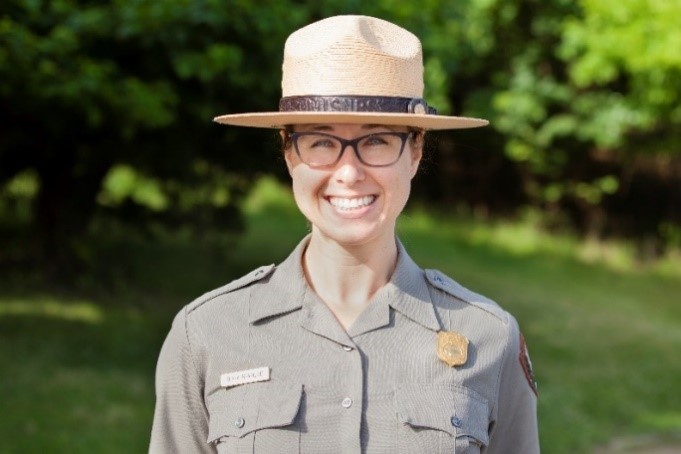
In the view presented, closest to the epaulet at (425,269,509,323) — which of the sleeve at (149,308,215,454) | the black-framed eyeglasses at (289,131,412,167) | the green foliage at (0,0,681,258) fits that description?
the black-framed eyeglasses at (289,131,412,167)

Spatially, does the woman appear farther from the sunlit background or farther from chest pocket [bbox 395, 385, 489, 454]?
the sunlit background

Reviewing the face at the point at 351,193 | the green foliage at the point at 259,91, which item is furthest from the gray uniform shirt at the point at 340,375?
the green foliage at the point at 259,91

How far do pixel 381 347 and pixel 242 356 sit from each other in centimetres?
32

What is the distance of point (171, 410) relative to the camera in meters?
2.96

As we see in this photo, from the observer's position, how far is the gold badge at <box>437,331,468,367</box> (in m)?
2.88

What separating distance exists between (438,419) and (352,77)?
80cm

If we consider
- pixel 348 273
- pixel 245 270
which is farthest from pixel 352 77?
pixel 245 270

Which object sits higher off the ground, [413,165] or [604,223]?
[413,165]

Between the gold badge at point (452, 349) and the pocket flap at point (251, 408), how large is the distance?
0.34 m

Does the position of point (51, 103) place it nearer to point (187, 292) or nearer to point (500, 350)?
point (187, 292)

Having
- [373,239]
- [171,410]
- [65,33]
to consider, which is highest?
[65,33]

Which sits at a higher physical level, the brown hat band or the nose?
the brown hat band

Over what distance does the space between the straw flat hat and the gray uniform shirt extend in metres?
0.38

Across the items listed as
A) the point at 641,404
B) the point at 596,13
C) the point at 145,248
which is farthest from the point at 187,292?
the point at 596,13
